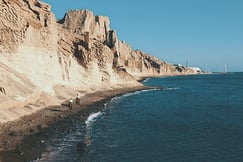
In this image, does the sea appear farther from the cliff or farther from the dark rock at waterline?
the cliff

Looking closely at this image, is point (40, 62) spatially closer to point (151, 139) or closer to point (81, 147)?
point (151, 139)

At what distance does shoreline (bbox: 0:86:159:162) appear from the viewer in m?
25.7

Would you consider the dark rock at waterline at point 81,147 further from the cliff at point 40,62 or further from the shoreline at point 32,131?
the cliff at point 40,62

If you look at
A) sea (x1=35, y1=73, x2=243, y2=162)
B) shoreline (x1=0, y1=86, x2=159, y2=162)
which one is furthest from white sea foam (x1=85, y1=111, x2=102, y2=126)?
shoreline (x1=0, y1=86, x2=159, y2=162)

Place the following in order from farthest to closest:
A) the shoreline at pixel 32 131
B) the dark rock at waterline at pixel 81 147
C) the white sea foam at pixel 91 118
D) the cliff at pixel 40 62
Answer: the white sea foam at pixel 91 118
the cliff at pixel 40 62
the dark rock at waterline at pixel 81 147
the shoreline at pixel 32 131

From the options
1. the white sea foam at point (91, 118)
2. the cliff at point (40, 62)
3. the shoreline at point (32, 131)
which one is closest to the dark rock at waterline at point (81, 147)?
the shoreline at point (32, 131)

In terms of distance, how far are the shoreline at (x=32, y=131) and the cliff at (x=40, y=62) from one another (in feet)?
5.47

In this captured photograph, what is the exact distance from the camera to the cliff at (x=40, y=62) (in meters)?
40.9

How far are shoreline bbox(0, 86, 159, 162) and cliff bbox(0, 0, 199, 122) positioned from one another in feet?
5.47

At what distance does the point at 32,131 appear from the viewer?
32438 millimetres

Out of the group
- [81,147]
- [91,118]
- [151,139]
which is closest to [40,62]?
[91,118]

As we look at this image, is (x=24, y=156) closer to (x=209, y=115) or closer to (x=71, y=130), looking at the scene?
(x=71, y=130)

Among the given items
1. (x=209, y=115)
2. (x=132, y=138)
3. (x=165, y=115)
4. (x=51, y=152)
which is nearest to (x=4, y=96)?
(x=51, y=152)

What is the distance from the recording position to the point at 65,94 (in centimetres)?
5875
